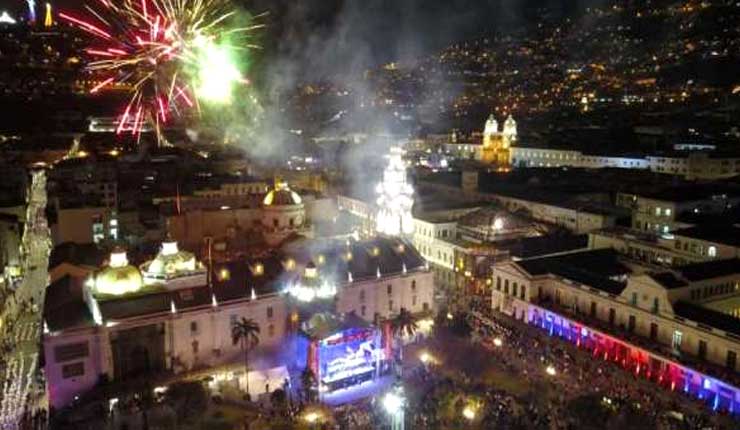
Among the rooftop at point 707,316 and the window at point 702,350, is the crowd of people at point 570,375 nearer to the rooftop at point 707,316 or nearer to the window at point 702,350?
the window at point 702,350

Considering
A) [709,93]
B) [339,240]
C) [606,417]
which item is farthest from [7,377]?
[709,93]

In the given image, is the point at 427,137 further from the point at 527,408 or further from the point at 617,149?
the point at 527,408

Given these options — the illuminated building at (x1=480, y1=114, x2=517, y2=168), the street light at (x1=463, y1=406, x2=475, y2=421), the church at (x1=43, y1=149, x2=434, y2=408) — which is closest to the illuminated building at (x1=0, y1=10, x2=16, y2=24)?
the illuminated building at (x1=480, y1=114, x2=517, y2=168)

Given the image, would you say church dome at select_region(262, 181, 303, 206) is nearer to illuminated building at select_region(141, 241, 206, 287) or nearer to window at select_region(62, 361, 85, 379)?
illuminated building at select_region(141, 241, 206, 287)

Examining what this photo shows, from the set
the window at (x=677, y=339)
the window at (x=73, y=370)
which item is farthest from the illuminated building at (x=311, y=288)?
the window at (x=677, y=339)

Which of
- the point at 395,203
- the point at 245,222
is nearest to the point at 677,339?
the point at 395,203

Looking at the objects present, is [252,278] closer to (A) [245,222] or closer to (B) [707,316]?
(A) [245,222]
